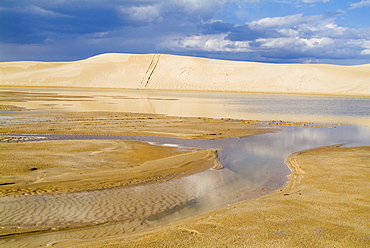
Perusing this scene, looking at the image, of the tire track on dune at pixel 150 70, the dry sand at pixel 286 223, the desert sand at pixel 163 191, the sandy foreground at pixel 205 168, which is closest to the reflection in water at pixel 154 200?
the desert sand at pixel 163 191

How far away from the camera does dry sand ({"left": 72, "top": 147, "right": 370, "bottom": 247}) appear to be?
4.52 m

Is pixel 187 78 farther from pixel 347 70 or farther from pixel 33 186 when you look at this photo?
pixel 33 186

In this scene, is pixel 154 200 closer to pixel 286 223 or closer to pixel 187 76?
pixel 286 223

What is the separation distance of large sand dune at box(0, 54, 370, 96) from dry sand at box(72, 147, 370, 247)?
2749 inches

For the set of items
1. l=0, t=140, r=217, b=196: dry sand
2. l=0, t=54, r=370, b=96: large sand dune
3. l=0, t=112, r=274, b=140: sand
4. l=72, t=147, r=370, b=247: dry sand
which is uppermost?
l=0, t=54, r=370, b=96: large sand dune

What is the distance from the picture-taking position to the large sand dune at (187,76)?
77062 millimetres

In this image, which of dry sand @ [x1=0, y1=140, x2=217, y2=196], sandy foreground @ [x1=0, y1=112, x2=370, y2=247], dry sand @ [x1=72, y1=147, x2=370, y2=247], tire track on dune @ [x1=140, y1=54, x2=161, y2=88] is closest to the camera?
dry sand @ [x1=72, y1=147, x2=370, y2=247]

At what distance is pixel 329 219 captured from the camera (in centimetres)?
534

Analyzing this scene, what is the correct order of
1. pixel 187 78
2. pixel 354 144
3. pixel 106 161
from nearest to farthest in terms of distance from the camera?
pixel 106 161, pixel 354 144, pixel 187 78

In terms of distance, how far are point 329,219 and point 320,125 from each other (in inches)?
622

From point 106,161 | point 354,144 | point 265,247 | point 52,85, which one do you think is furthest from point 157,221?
point 52,85

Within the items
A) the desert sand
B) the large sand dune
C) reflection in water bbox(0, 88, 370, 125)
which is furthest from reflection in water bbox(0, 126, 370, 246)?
the large sand dune

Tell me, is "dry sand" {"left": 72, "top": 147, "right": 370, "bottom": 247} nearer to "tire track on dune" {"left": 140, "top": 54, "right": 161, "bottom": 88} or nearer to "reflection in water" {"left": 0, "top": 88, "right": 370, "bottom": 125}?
"reflection in water" {"left": 0, "top": 88, "right": 370, "bottom": 125}

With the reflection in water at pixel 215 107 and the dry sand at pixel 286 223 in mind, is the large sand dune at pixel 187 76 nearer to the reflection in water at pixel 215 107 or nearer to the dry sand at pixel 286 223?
the reflection in water at pixel 215 107
